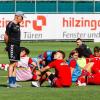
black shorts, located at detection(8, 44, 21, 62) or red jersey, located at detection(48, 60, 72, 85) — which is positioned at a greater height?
black shorts, located at detection(8, 44, 21, 62)

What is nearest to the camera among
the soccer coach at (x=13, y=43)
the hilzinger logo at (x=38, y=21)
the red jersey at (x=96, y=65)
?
the soccer coach at (x=13, y=43)

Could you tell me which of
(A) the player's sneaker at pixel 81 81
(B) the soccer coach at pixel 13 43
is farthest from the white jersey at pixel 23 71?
(B) the soccer coach at pixel 13 43

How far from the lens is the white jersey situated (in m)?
18.2

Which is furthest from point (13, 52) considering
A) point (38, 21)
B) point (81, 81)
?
point (38, 21)

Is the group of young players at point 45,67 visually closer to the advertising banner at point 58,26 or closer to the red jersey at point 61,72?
the red jersey at point 61,72

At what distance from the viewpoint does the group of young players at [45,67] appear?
1579cm

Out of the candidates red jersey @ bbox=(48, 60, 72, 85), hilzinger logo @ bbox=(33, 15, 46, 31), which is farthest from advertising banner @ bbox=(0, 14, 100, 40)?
red jersey @ bbox=(48, 60, 72, 85)

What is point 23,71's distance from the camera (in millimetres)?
18469

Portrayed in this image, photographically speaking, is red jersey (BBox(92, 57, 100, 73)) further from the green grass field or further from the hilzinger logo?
the hilzinger logo

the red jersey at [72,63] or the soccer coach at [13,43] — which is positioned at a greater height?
the soccer coach at [13,43]

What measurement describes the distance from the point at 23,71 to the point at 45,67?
2.76 meters

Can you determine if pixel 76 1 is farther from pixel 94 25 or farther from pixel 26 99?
pixel 26 99

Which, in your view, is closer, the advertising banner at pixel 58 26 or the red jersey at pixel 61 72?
the red jersey at pixel 61 72

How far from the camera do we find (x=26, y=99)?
13.4m
